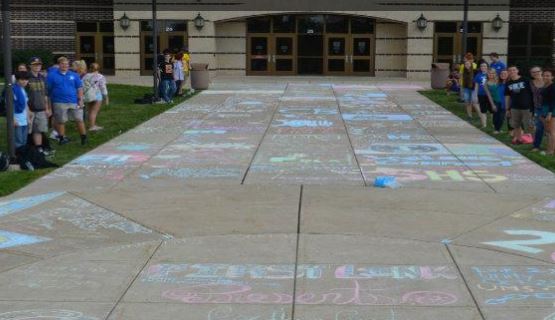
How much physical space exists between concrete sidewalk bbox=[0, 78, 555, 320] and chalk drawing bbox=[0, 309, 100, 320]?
1 cm

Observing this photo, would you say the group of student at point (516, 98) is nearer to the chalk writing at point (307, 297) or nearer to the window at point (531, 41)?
the chalk writing at point (307, 297)

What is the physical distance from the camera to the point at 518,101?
13.9 meters

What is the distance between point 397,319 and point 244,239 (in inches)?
99.2

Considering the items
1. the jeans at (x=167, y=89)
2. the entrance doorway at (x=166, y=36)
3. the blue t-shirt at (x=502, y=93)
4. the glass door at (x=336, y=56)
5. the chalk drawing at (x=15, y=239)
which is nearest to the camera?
the chalk drawing at (x=15, y=239)

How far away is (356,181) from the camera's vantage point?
1066 centimetres

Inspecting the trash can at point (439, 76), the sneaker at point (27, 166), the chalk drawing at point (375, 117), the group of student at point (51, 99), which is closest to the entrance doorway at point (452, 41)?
the trash can at point (439, 76)

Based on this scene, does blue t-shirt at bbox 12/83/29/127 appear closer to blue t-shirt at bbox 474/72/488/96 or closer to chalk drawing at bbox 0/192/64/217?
chalk drawing at bbox 0/192/64/217

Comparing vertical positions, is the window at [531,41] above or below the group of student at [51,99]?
above

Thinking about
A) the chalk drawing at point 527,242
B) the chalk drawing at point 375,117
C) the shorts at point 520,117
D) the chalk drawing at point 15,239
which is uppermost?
the shorts at point 520,117

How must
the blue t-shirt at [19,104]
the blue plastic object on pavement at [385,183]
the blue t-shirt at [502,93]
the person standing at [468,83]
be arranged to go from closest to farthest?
the blue plastic object on pavement at [385,183] → the blue t-shirt at [19,104] → the blue t-shirt at [502,93] → the person standing at [468,83]

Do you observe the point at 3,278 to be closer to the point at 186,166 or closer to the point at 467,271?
the point at 467,271

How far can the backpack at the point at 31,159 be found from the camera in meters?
11.6

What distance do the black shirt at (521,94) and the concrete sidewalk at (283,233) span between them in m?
0.83

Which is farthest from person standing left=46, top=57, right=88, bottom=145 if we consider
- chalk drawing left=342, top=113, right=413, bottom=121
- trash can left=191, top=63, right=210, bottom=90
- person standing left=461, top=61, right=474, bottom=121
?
trash can left=191, top=63, right=210, bottom=90
